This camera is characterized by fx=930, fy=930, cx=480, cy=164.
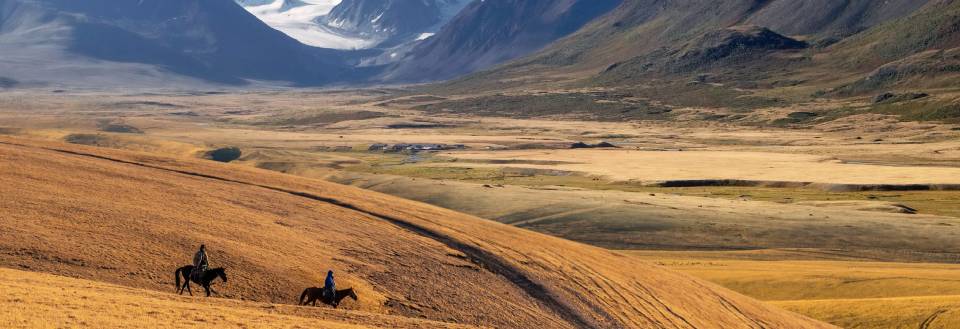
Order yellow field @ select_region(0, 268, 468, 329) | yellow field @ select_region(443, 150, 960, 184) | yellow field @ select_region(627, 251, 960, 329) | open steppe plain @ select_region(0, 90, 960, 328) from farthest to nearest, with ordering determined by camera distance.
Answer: yellow field @ select_region(443, 150, 960, 184)
yellow field @ select_region(627, 251, 960, 329)
open steppe plain @ select_region(0, 90, 960, 328)
yellow field @ select_region(0, 268, 468, 329)

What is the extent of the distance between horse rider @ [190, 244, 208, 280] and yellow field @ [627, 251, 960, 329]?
2988cm

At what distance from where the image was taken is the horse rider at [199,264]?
25594mm

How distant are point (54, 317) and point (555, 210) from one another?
58.1 metres

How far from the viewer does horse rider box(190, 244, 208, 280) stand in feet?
84.0

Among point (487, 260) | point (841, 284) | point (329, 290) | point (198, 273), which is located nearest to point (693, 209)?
point (841, 284)

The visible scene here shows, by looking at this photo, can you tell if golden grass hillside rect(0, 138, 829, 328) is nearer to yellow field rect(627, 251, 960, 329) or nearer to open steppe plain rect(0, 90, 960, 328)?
open steppe plain rect(0, 90, 960, 328)

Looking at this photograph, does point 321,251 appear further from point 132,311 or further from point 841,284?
point 841,284

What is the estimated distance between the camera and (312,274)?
29328mm

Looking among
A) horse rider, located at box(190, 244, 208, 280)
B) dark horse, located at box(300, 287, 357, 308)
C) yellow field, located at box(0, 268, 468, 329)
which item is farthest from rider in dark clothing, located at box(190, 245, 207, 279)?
dark horse, located at box(300, 287, 357, 308)

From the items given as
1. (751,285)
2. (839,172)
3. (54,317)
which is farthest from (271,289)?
(839,172)

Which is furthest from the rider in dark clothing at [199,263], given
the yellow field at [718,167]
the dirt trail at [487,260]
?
the yellow field at [718,167]

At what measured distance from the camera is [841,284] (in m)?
50.0

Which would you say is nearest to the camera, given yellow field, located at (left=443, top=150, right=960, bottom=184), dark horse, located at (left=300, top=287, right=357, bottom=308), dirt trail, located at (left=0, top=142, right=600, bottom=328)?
dark horse, located at (left=300, top=287, right=357, bottom=308)

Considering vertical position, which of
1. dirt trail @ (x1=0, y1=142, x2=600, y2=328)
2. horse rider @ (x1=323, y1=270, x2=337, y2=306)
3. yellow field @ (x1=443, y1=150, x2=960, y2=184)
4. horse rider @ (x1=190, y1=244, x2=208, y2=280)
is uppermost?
horse rider @ (x1=190, y1=244, x2=208, y2=280)
